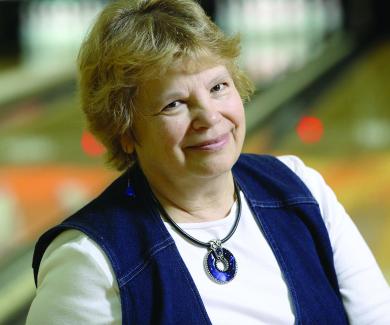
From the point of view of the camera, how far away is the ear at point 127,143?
45.4 inches

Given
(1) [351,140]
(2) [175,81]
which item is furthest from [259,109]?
(2) [175,81]

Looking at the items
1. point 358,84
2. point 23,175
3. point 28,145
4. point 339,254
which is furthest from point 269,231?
point 358,84

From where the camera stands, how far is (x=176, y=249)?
42.1 inches

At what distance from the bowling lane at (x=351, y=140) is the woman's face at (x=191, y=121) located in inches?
43.9

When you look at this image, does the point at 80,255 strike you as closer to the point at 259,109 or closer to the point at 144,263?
the point at 144,263

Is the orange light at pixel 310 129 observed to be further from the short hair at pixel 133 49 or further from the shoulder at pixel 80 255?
the shoulder at pixel 80 255

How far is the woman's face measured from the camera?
107cm

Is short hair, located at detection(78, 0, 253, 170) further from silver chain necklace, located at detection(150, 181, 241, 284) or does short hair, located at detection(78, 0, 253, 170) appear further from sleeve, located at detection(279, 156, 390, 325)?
sleeve, located at detection(279, 156, 390, 325)

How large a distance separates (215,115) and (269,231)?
A: 18cm

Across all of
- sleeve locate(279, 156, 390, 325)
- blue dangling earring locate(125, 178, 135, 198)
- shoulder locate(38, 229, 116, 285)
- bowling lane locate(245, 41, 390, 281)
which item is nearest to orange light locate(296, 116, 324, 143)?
bowling lane locate(245, 41, 390, 281)

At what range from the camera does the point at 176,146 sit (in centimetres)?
108

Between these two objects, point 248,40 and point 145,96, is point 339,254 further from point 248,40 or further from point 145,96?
point 248,40

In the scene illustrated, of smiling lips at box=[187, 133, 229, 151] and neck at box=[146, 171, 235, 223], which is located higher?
smiling lips at box=[187, 133, 229, 151]

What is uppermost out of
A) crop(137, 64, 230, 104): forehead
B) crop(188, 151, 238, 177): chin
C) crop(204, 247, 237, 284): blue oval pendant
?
crop(137, 64, 230, 104): forehead
